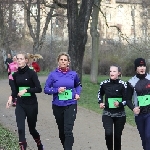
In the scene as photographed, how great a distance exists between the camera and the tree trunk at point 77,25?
19062 millimetres

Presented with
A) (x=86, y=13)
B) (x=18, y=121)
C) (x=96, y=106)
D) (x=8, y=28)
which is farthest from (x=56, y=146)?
(x=8, y=28)

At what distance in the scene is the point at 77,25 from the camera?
63.4 ft

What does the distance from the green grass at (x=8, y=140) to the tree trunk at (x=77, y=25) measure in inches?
364

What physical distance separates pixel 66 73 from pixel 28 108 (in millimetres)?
973

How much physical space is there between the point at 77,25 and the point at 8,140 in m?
10.5

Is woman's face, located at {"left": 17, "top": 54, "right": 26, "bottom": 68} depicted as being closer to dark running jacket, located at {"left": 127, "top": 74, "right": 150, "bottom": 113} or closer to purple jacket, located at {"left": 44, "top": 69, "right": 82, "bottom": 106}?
purple jacket, located at {"left": 44, "top": 69, "right": 82, "bottom": 106}

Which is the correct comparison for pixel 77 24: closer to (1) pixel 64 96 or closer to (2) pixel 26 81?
(2) pixel 26 81

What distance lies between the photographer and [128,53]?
48156 millimetres

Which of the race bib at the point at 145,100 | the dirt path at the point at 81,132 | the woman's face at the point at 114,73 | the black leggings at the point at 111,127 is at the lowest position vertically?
the dirt path at the point at 81,132

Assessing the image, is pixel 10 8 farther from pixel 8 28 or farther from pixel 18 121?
pixel 18 121

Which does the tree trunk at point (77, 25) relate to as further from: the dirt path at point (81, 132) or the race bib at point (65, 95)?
the race bib at point (65, 95)

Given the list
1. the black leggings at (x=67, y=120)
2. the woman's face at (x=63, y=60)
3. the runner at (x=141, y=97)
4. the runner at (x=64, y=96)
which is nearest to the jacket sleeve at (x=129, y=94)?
the runner at (x=141, y=97)

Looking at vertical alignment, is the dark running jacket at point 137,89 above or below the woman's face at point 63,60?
below

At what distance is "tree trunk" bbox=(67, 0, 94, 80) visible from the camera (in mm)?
19062
